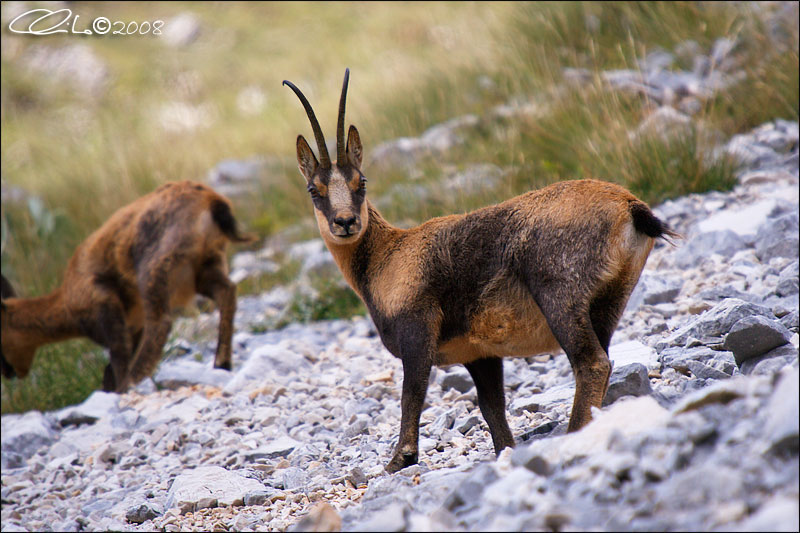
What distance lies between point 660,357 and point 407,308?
1483 mm

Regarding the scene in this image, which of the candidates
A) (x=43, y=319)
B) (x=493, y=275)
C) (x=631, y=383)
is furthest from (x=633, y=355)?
(x=43, y=319)

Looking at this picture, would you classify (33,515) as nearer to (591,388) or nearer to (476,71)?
(591,388)

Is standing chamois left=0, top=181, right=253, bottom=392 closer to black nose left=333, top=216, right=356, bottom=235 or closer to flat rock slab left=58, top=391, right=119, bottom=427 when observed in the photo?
flat rock slab left=58, top=391, right=119, bottom=427

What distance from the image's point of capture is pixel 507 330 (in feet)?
12.7

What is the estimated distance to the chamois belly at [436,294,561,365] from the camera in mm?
3822

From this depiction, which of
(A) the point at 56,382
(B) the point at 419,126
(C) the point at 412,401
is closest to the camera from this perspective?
(C) the point at 412,401

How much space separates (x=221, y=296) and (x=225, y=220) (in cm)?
72

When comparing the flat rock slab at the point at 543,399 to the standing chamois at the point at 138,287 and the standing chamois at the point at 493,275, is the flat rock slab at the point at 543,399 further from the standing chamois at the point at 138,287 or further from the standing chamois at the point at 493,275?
the standing chamois at the point at 138,287

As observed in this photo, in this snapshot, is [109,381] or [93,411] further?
[109,381]

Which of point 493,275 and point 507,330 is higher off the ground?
point 493,275

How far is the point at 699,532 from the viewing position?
212 cm

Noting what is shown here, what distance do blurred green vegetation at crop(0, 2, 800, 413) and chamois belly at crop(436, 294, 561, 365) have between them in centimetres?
385

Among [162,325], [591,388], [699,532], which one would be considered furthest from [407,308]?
[162,325]

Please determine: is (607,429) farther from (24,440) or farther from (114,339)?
(114,339)
